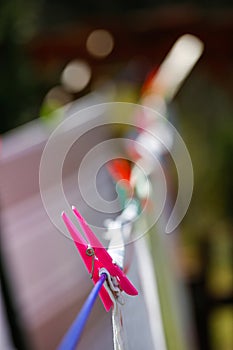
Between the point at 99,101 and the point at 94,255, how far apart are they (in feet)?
2.26

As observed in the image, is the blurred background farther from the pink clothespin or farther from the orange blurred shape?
the pink clothespin

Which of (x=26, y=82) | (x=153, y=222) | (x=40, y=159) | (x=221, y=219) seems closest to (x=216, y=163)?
(x=221, y=219)

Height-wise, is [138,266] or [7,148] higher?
[7,148]

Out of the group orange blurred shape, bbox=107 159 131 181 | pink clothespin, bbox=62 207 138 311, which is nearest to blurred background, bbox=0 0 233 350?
orange blurred shape, bbox=107 159 131 181

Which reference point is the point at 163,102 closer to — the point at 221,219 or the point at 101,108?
the point at 101,108

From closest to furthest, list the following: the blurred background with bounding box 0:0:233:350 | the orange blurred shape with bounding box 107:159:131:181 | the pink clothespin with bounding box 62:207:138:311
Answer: the pink clothespin with bounding box 62:207:138:311 < the orange blurred shape with bounding box 107:159:131:181 < the blurred background with bounding box 0:0:233:350

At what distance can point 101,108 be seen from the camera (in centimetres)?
97

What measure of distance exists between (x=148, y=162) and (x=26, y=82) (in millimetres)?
666

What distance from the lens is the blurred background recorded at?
30.9 inches

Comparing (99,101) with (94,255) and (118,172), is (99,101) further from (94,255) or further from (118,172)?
(94,255)

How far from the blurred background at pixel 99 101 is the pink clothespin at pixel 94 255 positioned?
248mm

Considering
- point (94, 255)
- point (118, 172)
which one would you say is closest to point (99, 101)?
Answer: point (118, 172)

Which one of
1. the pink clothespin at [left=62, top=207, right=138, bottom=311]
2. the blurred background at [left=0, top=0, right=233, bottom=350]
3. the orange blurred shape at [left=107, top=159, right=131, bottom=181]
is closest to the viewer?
the pink clothespin at [left=62, top=207, right=138, bottom=311]

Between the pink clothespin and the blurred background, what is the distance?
0.25m
